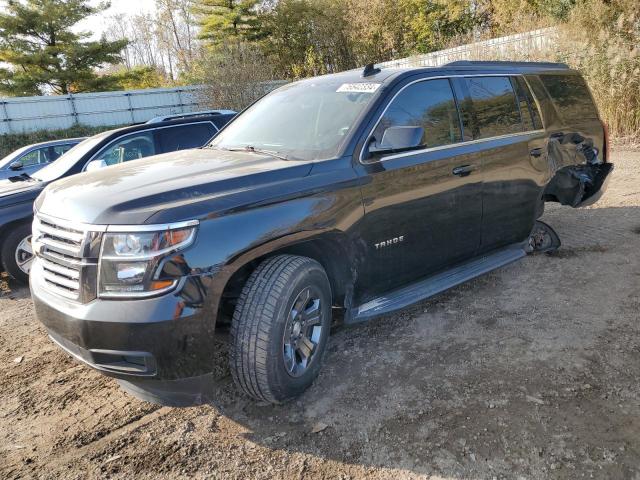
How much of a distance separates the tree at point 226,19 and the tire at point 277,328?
32.0 meters

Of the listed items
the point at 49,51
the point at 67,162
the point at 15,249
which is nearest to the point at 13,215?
the point at 15,249

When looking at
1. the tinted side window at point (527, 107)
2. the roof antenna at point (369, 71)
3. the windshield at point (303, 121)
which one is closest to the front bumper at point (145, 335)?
the windshield at point (303, 121)

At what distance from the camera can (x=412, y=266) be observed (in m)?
3.58

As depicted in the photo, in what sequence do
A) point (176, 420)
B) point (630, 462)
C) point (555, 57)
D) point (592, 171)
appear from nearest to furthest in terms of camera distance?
point (630, 462)
point (176, 420)
point (592, 171)
point (555, 57)

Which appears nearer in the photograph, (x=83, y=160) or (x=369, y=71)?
(x=369, y=71)

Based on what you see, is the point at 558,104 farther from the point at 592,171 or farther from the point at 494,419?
the point at 494,419

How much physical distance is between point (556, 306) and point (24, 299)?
17.1ft

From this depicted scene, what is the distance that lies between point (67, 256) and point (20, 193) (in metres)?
3.49

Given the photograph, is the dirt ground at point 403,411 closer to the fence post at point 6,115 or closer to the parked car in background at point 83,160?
the parked car in background at point 83,160

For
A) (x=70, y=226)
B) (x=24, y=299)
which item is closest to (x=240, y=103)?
(x=24, y=299)

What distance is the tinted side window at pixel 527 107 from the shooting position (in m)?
4.52

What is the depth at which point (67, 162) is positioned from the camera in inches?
237

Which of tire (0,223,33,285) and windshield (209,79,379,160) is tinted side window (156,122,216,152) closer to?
tire (0,223,33,285)

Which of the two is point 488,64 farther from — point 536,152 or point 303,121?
point 303,121
